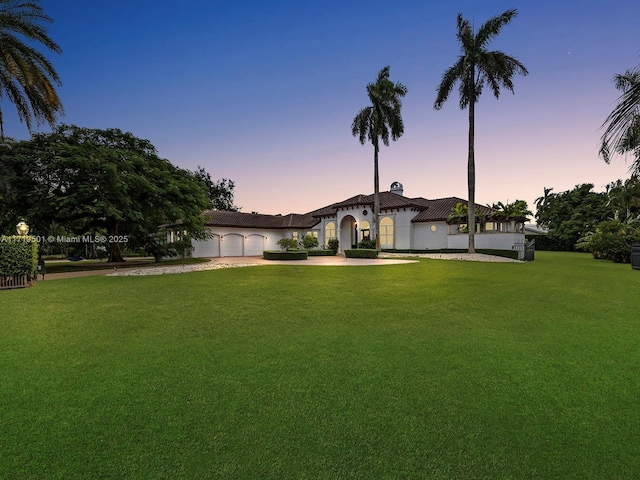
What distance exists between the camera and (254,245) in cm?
3419

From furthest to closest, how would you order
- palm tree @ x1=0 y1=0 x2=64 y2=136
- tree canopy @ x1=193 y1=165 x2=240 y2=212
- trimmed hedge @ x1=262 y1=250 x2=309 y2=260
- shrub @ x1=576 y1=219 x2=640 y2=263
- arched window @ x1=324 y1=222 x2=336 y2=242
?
1. tree canopy @ x1=193 y1=165 x2=240 y2=212
2. arched window @ x1=324 y1=222 x2=336 y2=242
3. trimmed hedge @ x1=262 y1=250 x2=309 y2=260
4. shrub @ x1=576 y1=219 x2=640 y2=263
5. palm tree @ x1=0 y1=0 x2=64 y2=136

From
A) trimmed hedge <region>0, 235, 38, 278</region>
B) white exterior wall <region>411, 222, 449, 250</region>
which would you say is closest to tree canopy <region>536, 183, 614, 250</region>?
white exterior wall <region>411, 222, 449, 250</region>

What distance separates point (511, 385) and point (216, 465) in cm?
321

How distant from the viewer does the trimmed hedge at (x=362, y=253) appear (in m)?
24.1

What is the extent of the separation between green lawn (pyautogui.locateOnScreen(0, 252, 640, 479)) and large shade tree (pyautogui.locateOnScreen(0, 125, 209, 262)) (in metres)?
11.2

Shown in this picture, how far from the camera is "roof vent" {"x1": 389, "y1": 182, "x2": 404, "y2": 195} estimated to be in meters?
36.5

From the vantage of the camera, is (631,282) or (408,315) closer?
(408,315)

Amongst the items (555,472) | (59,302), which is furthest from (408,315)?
(59,302)

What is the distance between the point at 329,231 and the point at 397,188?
397 inches

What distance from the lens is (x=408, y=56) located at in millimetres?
18219

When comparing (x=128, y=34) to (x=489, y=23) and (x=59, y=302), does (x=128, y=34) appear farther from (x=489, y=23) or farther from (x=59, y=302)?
(x=489, y=23)

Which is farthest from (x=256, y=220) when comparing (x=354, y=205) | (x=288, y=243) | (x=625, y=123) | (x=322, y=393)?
(x=625, y=123)

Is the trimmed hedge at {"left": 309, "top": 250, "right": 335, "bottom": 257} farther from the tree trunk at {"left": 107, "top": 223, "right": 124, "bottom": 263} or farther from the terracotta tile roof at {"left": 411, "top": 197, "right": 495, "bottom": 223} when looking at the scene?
the tree trunk at {"left": 107, "top": 223, "right": 124, "bottom": 263}

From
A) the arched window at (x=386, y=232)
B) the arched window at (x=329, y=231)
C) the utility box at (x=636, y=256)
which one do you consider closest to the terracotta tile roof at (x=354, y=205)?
the arched window at (x=329, y=231)
